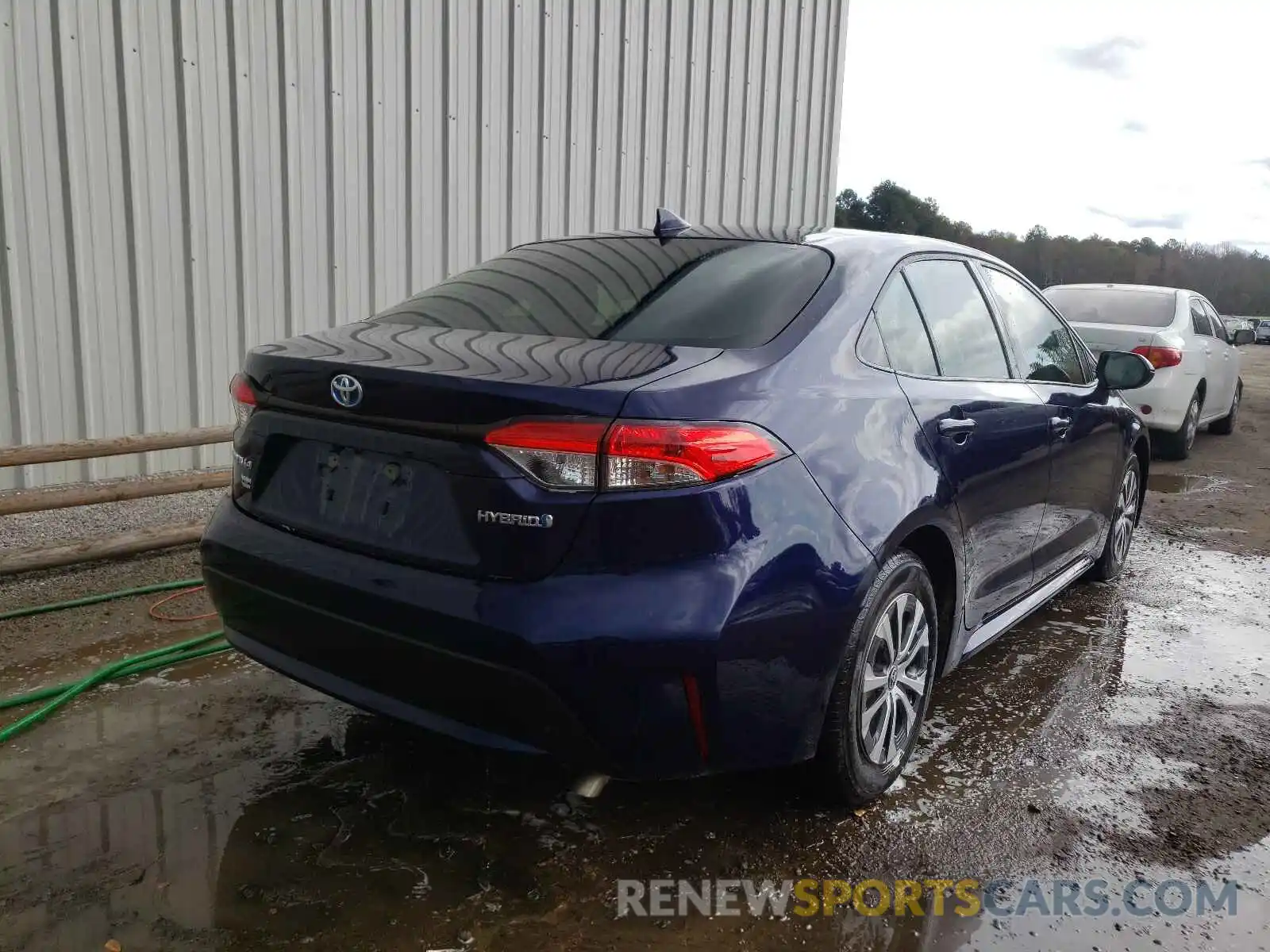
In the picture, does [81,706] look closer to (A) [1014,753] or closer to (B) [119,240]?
(A) [1014,753]

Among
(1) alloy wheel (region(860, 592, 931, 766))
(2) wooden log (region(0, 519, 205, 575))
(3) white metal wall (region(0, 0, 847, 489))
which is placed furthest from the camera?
(3) white metal wall (region(0, 0, 847, 489))

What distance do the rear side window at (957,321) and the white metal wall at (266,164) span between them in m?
4.70

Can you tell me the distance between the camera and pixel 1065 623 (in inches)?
180

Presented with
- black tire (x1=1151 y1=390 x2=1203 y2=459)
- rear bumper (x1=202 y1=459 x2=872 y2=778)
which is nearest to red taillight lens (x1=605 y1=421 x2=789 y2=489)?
rear bumper (x1=202 y1=459 x2=872 y2=778)

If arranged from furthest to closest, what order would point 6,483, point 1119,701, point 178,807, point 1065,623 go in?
point 6,483 → point 1065,623 → point 1119,701 → point 178,807

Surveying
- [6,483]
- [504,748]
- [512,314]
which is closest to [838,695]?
[504,748]

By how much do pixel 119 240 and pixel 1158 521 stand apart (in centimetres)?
684

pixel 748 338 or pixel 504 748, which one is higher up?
pixel 748 338

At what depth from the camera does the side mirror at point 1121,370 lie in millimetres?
4445

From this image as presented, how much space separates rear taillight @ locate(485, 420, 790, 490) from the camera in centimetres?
213

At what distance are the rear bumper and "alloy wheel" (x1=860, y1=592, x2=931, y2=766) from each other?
27cm

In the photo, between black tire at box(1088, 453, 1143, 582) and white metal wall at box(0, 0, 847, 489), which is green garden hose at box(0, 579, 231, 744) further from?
black tire at box(1088, 453, 1143, 582)

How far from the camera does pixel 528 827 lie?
8.66ft

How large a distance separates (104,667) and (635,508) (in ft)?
8.16
